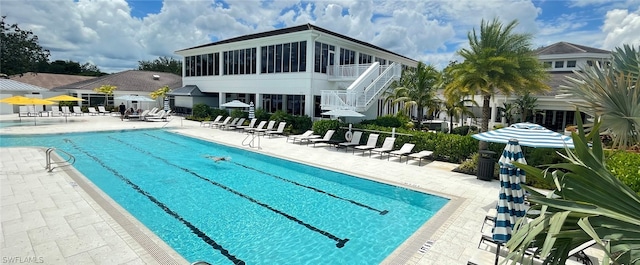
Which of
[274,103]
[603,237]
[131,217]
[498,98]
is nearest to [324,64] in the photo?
[274,103]

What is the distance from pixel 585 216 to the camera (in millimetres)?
1943

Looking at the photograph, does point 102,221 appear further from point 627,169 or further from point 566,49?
point 566,49

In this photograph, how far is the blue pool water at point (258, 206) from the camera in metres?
6.20

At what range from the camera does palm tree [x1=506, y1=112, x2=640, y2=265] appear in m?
1.88

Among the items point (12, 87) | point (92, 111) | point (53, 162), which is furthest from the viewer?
point (92, 111)

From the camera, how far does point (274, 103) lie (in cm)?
2583

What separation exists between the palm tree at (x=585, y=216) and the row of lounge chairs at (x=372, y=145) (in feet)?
36.7

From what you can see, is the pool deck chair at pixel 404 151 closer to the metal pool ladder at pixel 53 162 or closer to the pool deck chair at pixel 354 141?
the pool deck chair at pixel 354 141

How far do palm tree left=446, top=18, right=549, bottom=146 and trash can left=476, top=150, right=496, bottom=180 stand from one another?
3.43 m

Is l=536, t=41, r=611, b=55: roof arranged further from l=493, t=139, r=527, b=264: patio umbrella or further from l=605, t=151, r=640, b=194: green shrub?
l=493, t=139, r=527, b=264: patio umbrella

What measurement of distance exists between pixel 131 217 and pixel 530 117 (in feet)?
97.5

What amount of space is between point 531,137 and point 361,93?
12493mm

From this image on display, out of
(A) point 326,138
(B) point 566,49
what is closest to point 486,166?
(A) point 326,138

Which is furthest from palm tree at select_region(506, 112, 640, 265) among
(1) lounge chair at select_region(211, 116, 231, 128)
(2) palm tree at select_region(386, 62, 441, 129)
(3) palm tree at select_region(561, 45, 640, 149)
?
(1) lounge chair at select_region(211, 116, 231, 128)
